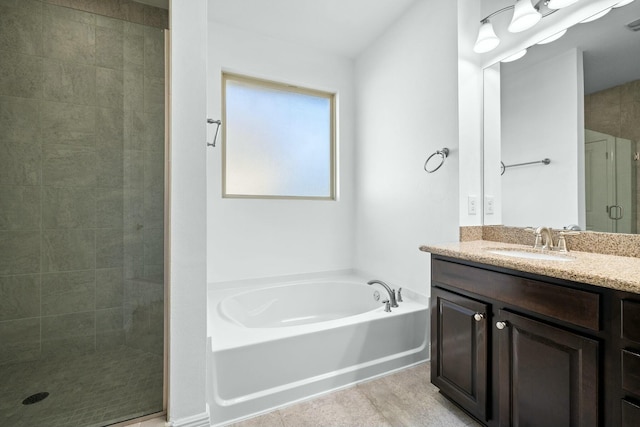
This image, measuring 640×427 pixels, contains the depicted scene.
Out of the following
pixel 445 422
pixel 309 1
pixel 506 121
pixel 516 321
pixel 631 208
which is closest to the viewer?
pixel 516 321

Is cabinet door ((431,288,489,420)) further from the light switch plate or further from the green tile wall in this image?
the green tile wall

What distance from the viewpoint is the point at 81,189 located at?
163 cm

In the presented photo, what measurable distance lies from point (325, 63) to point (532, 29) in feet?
5.55

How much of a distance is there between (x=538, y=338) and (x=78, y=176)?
7.67 ft

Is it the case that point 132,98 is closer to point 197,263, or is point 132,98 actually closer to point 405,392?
point 197,263

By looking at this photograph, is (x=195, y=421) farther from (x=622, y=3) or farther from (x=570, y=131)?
(x=622, y=3)

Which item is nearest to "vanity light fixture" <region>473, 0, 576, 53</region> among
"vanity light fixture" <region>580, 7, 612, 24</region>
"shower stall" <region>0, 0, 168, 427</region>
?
"vanity light fixture" <region>580, 7, 612, 24</region>

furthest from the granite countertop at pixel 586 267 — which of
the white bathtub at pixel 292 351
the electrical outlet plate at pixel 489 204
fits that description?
the white bathtub at pixel 292 351

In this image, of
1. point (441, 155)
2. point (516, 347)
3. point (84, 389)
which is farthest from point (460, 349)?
point (84, 389)

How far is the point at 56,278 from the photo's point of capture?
1.61 metres

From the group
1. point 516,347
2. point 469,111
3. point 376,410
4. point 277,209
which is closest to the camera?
point 516,347

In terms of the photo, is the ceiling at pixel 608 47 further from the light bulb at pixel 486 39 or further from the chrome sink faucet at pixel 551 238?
the chrome sink faucet at pixel 551 238

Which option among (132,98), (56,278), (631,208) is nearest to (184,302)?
(56,278)

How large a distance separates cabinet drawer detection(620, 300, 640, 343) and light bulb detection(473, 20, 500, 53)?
5.11 ft
